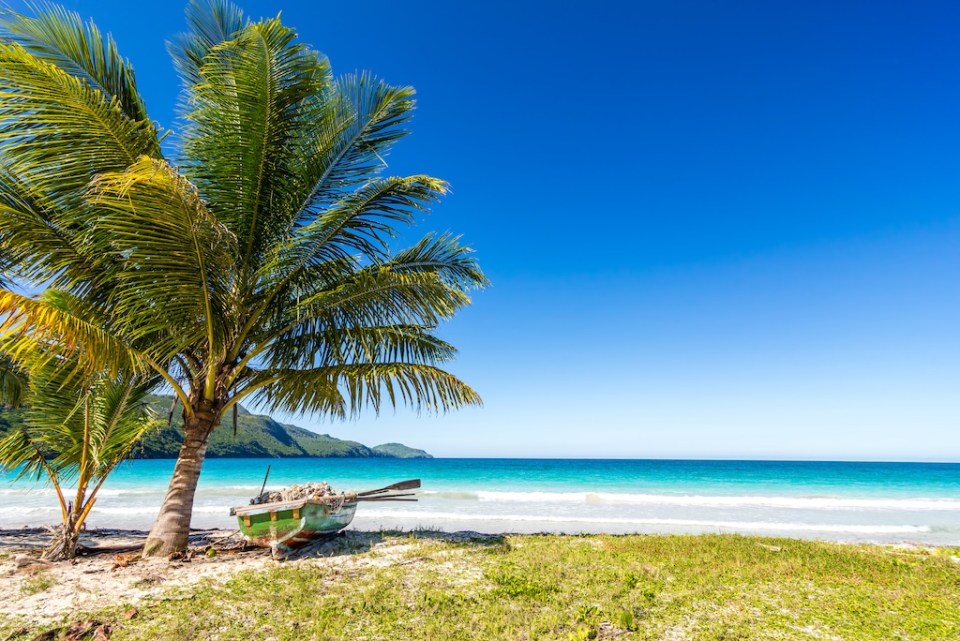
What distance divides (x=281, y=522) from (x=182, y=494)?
1498 millimetres

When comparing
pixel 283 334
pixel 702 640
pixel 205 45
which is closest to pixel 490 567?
pixel 702 640

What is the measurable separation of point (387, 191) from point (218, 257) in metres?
2.60

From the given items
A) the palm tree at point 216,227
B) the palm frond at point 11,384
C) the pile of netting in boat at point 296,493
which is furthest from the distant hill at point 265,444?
the palm tree at point 216,227

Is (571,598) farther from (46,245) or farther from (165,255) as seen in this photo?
(46,245)

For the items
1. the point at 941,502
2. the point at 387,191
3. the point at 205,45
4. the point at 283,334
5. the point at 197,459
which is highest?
the point at 205,45

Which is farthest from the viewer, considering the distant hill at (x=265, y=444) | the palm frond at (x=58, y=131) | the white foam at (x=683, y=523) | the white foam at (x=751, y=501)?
the distant hill at (x=265, y=444)

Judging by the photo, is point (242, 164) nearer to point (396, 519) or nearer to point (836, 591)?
point (836, 591)

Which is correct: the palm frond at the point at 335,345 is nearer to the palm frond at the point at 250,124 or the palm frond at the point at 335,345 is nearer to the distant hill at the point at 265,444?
the palm frond at the point at 250,124

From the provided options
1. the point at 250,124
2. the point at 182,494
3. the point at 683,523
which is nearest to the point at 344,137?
the point at 250,124

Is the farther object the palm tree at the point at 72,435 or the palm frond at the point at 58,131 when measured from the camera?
the palm tree at the point at 72,435

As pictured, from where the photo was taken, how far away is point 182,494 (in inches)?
281

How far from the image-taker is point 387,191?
744 centimetres

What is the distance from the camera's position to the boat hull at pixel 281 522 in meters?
7.47

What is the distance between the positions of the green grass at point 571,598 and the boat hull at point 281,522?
0.69m
